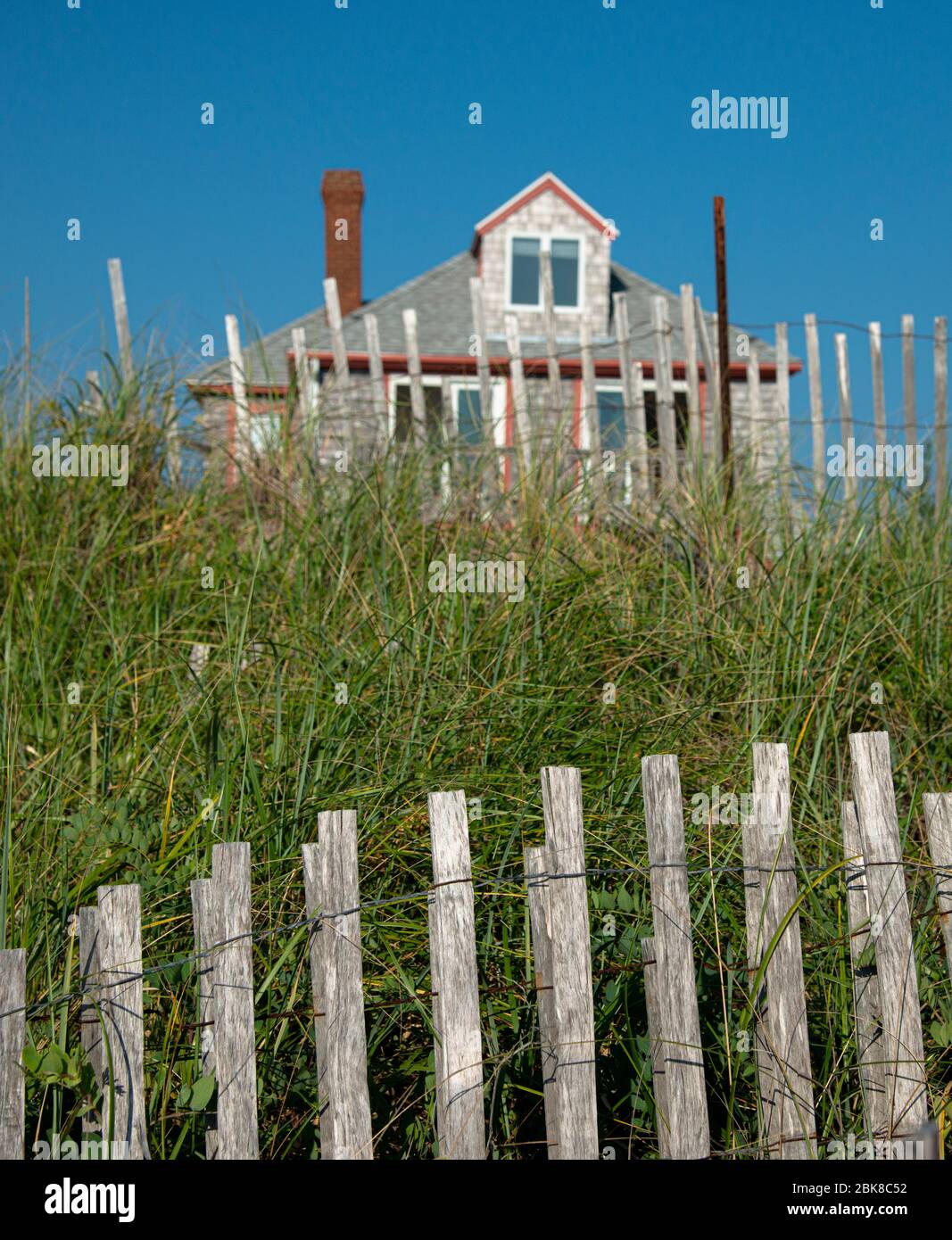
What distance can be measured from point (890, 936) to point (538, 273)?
17375 mm

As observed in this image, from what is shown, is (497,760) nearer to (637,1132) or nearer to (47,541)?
(637,1132)

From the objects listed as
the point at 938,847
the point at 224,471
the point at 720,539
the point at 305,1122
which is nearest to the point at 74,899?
the point at 305,1122

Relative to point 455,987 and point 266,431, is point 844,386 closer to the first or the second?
point 266,431

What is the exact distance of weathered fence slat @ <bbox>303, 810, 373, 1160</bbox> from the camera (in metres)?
2.13

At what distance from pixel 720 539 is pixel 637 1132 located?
2.79 meters

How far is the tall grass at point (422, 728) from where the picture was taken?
259cm

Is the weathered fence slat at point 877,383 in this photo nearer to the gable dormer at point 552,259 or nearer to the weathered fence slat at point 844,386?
the weathered fence slat at point 844,386

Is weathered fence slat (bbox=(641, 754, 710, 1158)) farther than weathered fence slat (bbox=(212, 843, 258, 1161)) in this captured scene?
Yes

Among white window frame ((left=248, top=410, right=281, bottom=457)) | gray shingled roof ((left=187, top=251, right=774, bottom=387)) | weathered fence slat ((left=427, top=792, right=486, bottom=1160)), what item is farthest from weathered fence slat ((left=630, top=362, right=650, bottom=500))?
gray shingled roof ((left=187, top=251, right=774, bottom=387))

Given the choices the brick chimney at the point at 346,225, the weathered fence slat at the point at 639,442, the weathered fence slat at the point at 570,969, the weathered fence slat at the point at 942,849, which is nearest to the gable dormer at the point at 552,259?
the brick chimney at the point at 346,225

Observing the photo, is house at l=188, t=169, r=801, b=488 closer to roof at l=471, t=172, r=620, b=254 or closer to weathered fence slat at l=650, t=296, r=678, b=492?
roof at l=471, t=172, r=620, b=254

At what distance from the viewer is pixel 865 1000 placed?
2.45 m

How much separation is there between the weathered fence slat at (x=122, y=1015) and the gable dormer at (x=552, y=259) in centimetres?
1731

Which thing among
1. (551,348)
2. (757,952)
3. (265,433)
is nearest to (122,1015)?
(757,952)
